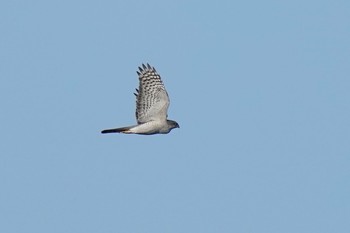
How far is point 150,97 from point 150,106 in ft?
1.23

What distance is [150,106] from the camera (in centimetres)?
14600

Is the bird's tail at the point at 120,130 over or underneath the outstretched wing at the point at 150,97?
underneath

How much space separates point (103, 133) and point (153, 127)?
168 centimetres

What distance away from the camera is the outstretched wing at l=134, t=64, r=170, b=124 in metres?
146

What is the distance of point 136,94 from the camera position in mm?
146125

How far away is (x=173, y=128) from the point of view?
147 metres

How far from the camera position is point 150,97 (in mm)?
145750

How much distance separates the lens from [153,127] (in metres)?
146

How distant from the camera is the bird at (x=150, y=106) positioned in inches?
5728

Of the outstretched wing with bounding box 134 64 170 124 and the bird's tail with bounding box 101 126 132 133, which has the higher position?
the outstretched wing with bounding box 134 64 170 124

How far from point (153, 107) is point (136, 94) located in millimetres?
680

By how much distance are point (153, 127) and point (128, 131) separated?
0.83 m

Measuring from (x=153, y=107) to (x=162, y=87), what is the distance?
845 millimetres

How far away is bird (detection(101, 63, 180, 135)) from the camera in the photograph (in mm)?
145500
